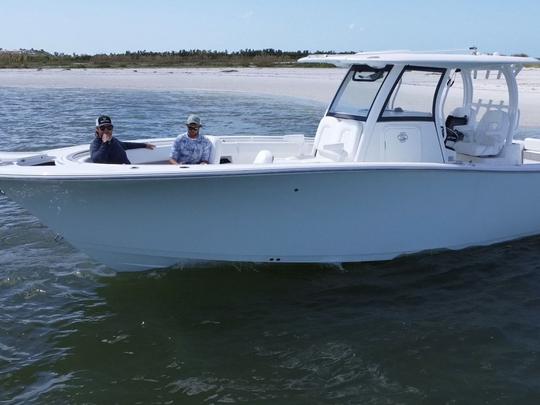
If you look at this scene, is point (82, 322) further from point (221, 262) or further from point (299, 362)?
point (299, 362)

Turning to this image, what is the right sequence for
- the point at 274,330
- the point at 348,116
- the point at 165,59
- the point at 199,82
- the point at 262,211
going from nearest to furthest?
the point at 274,330, the point at 262,211, the point at 348,116, the point at 199,82, the point at 165,59

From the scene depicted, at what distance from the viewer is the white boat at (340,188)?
537 centimetres

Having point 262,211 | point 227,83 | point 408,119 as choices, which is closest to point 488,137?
point 408,119

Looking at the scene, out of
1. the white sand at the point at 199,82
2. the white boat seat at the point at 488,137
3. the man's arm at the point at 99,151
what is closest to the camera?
the man's arm at the point at 99,151

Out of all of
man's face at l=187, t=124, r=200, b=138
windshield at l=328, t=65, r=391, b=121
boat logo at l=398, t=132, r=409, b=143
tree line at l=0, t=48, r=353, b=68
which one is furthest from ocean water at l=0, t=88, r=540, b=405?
tree line at l=0, t=48, r=353, b=68

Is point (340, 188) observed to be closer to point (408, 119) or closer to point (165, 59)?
point (408, 119)

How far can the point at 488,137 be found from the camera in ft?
23.1

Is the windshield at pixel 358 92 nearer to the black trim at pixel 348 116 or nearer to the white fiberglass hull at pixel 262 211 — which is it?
the black trim at pixel 348 116

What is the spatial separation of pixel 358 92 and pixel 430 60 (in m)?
0.93

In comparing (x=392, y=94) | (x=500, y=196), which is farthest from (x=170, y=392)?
(x=500, y=196)

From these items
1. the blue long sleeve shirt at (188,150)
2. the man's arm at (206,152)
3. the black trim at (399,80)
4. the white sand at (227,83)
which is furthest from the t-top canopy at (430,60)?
the white sand at (227,83)

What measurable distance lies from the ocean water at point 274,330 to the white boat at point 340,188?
346 mm

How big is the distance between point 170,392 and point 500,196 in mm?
4130

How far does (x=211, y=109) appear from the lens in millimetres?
24922
